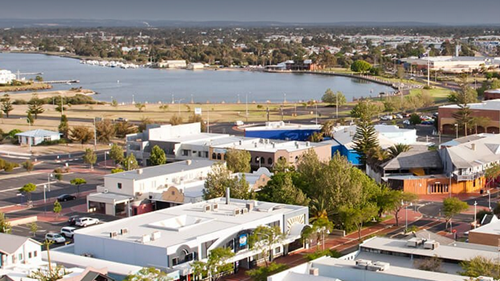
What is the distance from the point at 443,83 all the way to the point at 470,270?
63.7 meters

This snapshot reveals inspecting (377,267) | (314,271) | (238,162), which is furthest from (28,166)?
(377,267)

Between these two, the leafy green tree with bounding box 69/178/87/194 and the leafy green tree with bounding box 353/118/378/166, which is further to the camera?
the leafy green tree with bounding box 353/118/378/166

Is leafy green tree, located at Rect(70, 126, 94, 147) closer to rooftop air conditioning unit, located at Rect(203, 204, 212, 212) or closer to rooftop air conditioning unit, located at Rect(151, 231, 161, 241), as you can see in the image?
rooftop air conditioning unit, located at Rect(203, 204, 212, 212)

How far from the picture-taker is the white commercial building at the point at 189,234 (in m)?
17.9

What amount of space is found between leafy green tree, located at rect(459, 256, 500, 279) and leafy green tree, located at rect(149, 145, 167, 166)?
18.0 m

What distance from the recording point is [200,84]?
88.8m

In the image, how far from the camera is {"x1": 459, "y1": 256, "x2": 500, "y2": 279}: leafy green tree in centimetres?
1470

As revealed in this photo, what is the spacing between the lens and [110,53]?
14138 cm

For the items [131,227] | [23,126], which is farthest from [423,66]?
[131,227]

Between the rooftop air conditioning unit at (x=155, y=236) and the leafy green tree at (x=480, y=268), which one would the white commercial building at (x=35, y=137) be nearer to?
the rooftop air conditioning unit at (x=155, y=236)

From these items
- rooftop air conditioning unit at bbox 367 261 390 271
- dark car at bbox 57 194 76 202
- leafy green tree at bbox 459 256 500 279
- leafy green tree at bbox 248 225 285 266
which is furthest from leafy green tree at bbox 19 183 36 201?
leafy green tree at bbox 459 256 500 279

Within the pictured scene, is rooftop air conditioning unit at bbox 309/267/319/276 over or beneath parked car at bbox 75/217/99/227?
over

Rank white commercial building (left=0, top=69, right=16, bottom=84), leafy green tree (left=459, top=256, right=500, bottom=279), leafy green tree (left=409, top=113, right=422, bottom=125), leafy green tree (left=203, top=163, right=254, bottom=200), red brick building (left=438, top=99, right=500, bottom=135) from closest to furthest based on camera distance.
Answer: leafy green tree (left=459, top=256, right=500, bottom=279), leafy green tree (left=203, top=163, right=254, bottom=200), red brick building (left=438, top=99, right=500, bottom=135), leafy green tree (left=409, top=113, right=422, bottom=125), white commercial building (left=0, top=69, right=16, bottom=84)

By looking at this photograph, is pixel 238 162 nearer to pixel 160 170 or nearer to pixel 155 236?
pixel 160 170
